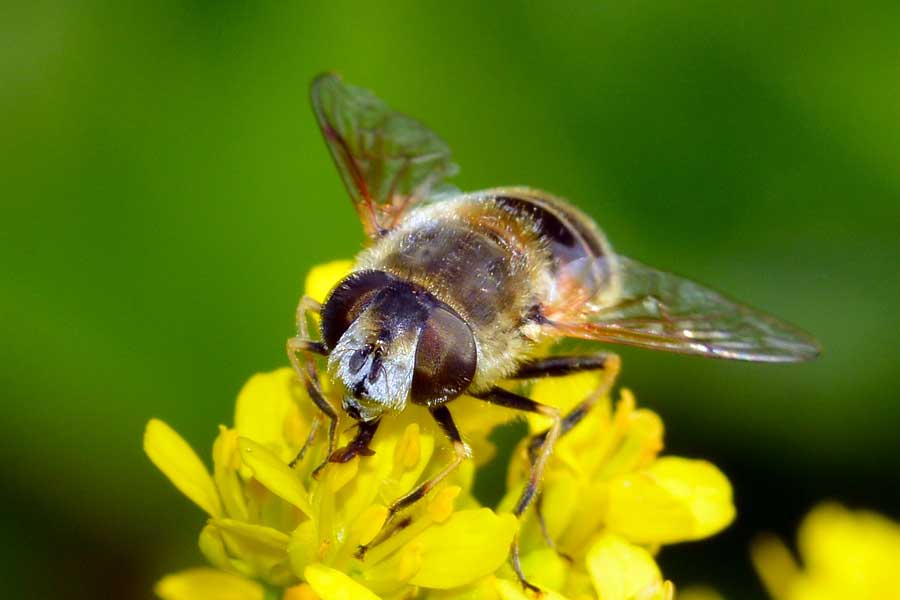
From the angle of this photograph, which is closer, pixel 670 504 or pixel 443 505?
pixel 443 505

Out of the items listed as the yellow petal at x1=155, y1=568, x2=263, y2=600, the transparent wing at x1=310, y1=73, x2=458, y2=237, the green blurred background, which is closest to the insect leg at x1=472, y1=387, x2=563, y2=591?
the yellow petal at x1=155, y1=568, x2=263, y2=600

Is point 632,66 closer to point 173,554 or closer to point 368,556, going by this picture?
point 173,554

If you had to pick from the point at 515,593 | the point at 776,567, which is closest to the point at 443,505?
the point at 515,593

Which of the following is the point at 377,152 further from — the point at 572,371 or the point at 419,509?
the point at 419,509

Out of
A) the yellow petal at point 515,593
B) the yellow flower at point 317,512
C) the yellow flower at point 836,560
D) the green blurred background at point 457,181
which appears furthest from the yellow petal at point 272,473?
the green blurred background at point 457,181

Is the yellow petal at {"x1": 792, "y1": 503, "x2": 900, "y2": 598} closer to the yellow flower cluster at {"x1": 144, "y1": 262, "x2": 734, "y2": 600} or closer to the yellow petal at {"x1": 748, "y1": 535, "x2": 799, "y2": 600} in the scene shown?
the yellow petal at {"x1": 748, "y1": 535, "x2": 799, "y2": 600}

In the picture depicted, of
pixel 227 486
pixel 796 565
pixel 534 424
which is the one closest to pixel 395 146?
pixel 534 424
